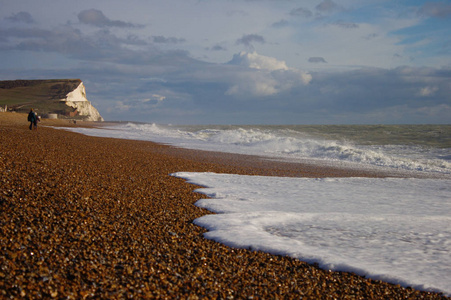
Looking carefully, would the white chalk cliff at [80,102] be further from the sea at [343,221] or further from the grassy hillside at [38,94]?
the sea at [343,221]

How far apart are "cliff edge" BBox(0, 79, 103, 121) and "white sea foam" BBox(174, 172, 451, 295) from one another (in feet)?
236

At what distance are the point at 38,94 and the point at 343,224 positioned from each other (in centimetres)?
8983

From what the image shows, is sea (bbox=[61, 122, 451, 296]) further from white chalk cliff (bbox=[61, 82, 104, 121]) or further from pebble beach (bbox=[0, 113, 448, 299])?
white chalk cliff (bbox=[61, 82, 104, 121])

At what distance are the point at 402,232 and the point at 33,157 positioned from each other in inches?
375

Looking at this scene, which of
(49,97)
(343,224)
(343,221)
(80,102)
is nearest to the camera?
(343,224)

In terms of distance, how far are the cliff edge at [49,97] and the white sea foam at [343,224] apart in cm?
7187

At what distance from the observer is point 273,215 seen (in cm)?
731

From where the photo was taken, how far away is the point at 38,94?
8319cm

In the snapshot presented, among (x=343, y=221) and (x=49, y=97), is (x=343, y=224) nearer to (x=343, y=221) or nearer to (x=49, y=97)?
(x=343, y=221)

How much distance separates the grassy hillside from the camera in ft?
241

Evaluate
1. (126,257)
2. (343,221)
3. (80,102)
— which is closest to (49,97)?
(80,102)

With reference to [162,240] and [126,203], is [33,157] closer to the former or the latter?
[126,203]

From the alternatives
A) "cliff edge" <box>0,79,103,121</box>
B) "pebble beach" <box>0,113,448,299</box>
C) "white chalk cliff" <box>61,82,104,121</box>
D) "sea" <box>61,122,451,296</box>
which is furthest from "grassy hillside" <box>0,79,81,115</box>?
"pebble beach" <box>0,113,448,299</box>

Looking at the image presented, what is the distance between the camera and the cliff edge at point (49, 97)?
74.8 metres
